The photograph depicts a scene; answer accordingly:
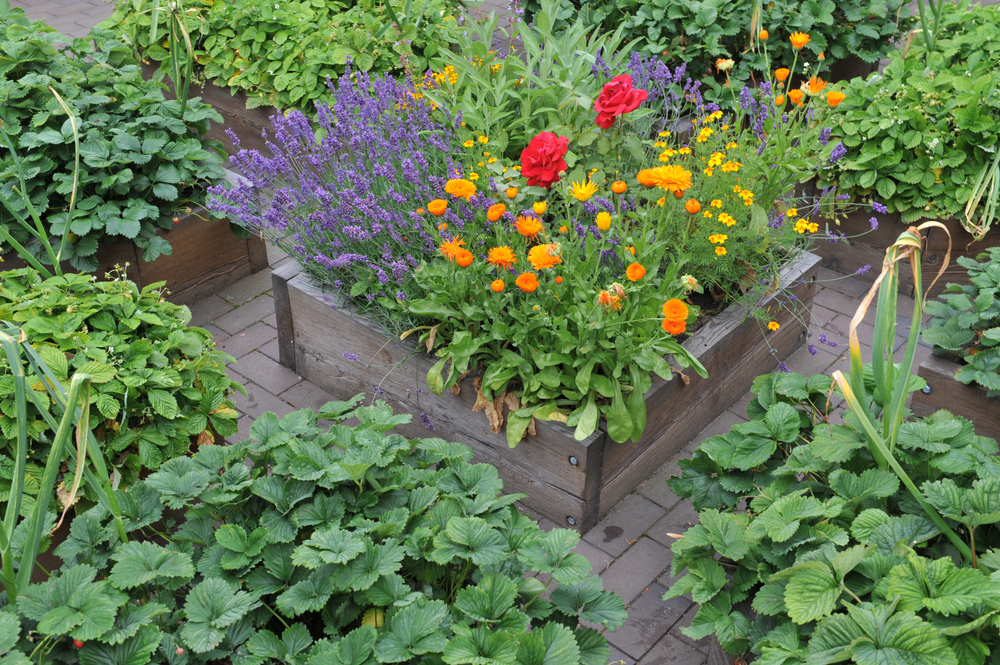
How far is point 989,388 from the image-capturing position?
2.77 metres

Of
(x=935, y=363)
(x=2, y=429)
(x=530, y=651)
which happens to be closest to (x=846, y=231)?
(x=935, y=363)

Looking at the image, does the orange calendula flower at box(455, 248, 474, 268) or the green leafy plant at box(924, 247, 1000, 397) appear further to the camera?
the green leafy plant at box(924, 247, 1000, 397)

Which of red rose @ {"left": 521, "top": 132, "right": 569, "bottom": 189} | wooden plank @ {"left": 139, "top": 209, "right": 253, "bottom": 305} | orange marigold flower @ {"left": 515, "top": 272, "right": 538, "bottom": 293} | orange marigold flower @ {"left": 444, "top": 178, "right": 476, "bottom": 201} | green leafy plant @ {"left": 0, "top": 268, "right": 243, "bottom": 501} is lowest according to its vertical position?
wooden plank @ {"left": 139, "top": 209, "right": 253, "bottom": 305}

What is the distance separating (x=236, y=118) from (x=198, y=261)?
1.57 meters

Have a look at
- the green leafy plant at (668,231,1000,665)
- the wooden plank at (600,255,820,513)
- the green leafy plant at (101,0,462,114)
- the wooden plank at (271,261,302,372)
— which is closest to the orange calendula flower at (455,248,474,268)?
the wooden plank at (600,255,820,513)

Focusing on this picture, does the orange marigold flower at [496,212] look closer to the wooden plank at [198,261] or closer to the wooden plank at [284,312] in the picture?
the wooden plank at [284,312]

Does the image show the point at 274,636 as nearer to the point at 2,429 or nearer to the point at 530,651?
the point at 530,651

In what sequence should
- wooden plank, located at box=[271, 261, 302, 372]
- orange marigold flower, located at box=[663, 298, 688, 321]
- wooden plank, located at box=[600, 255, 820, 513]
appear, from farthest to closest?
wooden plank, located at box=[271, 261, 302, 372] < wooden plank, located at box=[600, 255, 820, 513] < orange marigold flower, located at box=[663, 298, 688, 321]

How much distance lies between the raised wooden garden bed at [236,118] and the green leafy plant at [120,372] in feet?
7.58

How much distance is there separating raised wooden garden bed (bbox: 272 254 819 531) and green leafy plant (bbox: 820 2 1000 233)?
72cm

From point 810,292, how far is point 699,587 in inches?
68.7

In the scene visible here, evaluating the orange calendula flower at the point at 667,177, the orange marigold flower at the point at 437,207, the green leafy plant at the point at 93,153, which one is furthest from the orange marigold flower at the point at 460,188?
the green leafy plant at the point at 93,153

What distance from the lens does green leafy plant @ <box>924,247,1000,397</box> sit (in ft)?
9.21

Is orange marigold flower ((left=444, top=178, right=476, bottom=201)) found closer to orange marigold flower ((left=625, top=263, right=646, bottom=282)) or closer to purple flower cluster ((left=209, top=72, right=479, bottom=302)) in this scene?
purple flower cluster ((left=209, top=72, right=479, bottom=302))
